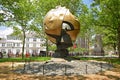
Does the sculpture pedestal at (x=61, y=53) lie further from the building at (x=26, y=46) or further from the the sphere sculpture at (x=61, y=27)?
the building at (x=26, y=46)

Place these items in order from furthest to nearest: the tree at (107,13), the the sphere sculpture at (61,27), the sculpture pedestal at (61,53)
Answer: the tree at (107,13) → the sculpture pedestal at (61,53) → the the sphere sculpture at (61,27)

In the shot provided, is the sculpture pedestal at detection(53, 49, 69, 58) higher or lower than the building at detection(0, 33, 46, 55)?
lower

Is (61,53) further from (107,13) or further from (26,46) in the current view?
(26,46)

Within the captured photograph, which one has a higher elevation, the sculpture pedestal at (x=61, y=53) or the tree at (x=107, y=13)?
the tree at (x=107, y=13)

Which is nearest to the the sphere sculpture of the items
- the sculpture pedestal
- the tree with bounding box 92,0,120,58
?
the sculpture pedestal

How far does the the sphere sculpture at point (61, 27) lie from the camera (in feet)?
80.6

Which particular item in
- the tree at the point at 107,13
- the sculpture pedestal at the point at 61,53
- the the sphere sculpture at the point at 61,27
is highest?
the tree at the point at 107,13

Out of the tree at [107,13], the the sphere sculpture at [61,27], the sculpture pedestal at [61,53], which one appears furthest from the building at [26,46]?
the the sphere sculpture at [61,27]

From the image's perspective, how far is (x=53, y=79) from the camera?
16.8m

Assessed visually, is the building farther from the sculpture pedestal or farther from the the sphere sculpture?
the the sphere sculpture

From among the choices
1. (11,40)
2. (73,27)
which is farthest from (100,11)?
(11,40)

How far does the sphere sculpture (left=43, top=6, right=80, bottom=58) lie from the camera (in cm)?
2458

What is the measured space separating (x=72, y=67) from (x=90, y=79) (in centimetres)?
419

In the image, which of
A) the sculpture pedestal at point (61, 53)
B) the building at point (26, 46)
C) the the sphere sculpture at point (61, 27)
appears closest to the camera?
the the sphere sculpture at point (61, 27)
